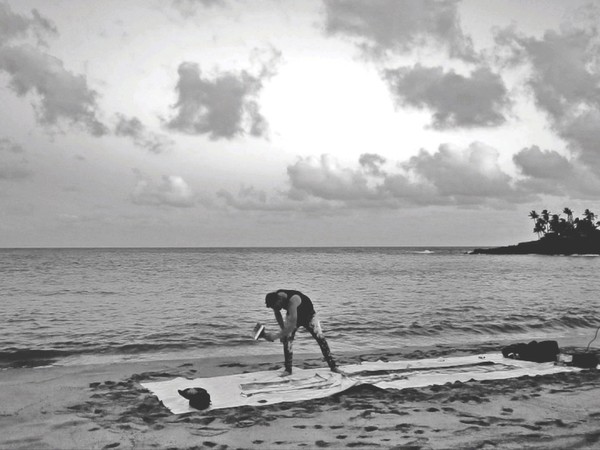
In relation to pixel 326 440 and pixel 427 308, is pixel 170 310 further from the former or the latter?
pixel 326 440

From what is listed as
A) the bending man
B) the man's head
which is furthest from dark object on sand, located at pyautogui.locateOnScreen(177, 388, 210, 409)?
the man's head

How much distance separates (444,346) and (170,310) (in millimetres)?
14123

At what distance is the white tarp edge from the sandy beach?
0.94ft

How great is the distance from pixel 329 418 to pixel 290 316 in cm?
241

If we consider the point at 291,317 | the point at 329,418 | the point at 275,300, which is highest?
the point at 275,300

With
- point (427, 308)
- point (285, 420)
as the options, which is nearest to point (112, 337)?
point (285, 420)

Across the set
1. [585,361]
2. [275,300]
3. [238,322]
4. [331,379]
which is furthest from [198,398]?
[238,322]

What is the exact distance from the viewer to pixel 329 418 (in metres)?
7.69

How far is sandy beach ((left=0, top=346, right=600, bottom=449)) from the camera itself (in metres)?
6.75

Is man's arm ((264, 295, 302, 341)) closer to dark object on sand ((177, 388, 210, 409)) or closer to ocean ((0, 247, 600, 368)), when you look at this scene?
dark object on sand ((177, 388, 210, 409))

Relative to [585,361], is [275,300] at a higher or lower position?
higher

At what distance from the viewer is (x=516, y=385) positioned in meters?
9.72

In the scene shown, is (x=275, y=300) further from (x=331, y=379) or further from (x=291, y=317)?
(x=331, y=379)

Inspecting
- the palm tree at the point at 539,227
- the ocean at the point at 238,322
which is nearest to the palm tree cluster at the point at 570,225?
the palm tree at the point at 539,227
